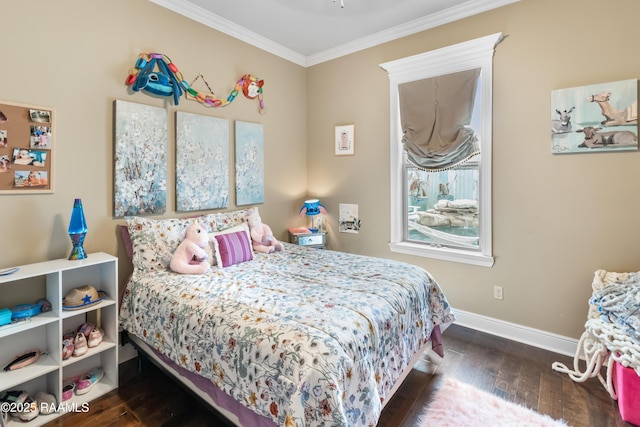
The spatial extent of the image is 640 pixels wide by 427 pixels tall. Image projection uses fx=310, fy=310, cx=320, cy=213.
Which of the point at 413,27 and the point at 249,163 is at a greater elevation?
the point at 413,27

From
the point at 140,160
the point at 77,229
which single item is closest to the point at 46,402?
the point at 77,229

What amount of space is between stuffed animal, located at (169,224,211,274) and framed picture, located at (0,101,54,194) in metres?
0.86

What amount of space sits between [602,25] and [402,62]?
4.79 ft

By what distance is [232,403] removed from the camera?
1.48 m

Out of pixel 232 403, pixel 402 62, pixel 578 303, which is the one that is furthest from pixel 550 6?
pixel 232 403

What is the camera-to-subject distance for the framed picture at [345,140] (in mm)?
3471

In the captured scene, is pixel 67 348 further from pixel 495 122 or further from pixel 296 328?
pixel 495 122

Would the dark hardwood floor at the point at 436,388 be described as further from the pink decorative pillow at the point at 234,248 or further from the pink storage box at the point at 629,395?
the pink decorative pillow at the point at 234,248

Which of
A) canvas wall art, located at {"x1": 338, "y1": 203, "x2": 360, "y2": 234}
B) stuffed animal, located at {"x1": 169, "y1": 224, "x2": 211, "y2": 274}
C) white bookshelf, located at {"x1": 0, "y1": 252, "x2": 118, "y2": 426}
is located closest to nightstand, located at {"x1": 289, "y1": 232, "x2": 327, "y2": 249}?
canvas wall art, located at {"x1": 338, "y1": 203, "x2": 360, "y2": 234}

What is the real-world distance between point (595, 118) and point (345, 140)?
2135 millimetres

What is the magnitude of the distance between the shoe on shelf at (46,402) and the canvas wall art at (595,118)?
3685mm

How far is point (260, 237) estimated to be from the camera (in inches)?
111

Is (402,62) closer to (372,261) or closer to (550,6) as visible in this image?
(550,6)

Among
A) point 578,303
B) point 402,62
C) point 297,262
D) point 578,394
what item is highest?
point 402,62
